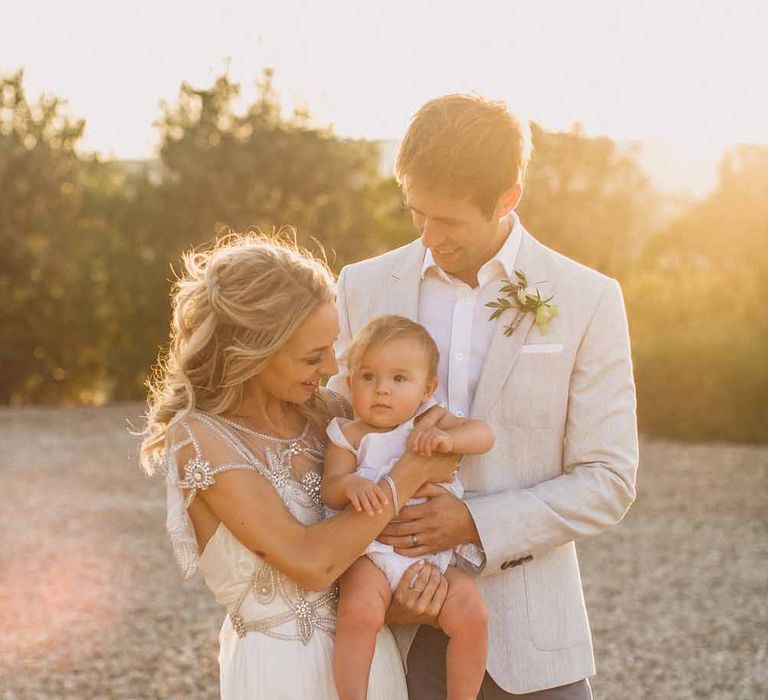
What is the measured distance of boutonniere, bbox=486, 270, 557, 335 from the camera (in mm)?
3031

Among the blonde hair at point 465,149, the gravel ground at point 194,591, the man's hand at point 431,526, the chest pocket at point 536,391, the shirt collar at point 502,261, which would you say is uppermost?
the blonde hair at point 465,149

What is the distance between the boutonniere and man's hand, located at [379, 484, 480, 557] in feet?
1.48

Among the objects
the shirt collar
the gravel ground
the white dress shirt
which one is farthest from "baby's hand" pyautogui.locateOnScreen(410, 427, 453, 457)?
the gravel ground

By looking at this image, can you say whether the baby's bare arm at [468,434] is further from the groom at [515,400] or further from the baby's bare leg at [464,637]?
the baby's bare leg at [464,637]

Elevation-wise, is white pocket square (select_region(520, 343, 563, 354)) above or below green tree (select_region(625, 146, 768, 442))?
above

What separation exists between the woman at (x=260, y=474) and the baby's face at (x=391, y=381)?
10 cm

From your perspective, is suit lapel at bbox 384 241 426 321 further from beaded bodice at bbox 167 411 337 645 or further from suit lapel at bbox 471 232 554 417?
beaded bodice at bbox 167 411 337 645

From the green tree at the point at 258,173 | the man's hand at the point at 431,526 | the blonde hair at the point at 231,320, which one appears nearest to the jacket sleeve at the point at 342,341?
the blonde hair at the point at 231,320

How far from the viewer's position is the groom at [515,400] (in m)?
2.98

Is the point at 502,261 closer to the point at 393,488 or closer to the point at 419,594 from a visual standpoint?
the point at 393,488

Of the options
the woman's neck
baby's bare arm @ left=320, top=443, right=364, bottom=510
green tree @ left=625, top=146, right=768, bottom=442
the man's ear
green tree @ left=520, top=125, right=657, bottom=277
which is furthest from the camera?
green tree @ left=520, top=125, right=657, bottom=277

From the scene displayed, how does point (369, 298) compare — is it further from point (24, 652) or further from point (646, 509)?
point (646, 509)

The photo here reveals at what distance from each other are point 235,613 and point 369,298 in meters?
0.92

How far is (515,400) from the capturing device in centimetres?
304
